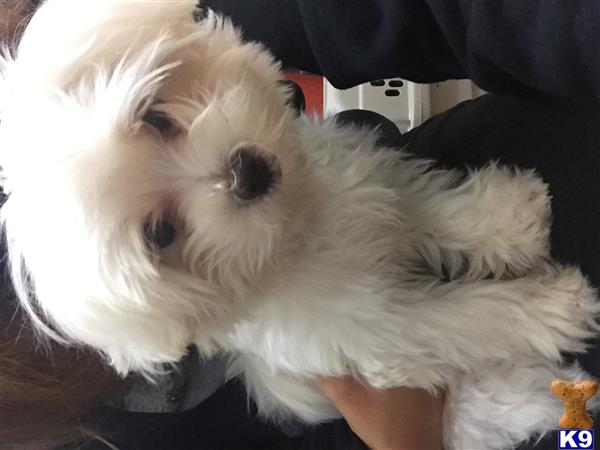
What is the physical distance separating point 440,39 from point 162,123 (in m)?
0.40

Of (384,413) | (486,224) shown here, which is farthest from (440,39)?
(384,413)

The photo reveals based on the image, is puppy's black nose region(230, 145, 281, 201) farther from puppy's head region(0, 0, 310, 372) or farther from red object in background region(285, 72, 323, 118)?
red object in background region(285, 72, 323, 118)

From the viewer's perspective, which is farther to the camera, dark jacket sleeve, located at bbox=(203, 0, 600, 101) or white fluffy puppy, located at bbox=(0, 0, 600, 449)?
white fluffy puppy, located at bbox=(0, 0, 600, 449)

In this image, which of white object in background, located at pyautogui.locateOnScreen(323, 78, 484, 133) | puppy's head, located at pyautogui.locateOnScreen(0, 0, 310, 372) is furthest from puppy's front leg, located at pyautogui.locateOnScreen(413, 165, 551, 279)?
white object in background, located at pyautogui.locateOnScreen(323, 78, 484, 133)

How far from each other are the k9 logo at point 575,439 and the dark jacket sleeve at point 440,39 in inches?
18.1

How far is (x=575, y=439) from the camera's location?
1.06 metres

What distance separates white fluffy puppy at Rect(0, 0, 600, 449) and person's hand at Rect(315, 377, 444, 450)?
3 centimetres

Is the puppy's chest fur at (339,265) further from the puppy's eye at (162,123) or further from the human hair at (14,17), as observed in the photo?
the human hair at (14,17)

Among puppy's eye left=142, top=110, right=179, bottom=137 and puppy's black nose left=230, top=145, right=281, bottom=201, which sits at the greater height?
puppy's eye left=142, top=110, right=179, bottom=137

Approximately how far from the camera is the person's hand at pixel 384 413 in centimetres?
118

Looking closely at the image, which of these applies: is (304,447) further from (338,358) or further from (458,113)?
(458,113)

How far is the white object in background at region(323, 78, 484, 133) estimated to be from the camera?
6.03 ft

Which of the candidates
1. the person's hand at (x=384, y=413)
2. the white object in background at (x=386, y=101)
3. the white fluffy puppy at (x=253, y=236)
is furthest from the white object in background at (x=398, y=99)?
the person's hand at (x=384, y=413)

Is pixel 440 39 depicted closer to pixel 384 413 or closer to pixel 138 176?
pixel 138 176
